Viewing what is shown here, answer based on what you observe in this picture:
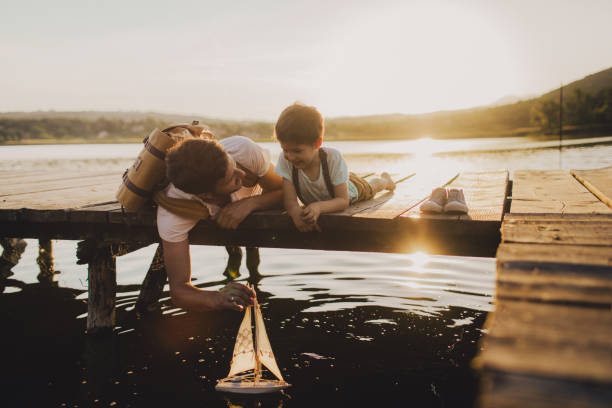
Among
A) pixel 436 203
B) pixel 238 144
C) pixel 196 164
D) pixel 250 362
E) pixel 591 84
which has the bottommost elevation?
pixel 250 362

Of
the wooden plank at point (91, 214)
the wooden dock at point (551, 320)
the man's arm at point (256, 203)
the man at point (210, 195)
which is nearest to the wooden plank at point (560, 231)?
the wooden dock at point (551, 320)

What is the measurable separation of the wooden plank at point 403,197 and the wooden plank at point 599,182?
1.47 m

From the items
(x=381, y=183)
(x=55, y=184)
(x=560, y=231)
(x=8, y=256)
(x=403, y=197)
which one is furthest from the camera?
(x=8, y=256)

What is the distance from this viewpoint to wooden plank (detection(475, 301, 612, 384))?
1221 millimetres

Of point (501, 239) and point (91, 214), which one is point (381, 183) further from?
point (91, 214)

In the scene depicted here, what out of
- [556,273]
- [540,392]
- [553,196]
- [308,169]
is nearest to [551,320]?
[540,392]

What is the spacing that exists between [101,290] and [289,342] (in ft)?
6.80

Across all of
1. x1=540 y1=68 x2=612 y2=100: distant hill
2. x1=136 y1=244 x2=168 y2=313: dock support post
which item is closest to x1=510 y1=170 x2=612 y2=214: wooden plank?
x1=136 y1=244 x2=168 y2=313: dock support post

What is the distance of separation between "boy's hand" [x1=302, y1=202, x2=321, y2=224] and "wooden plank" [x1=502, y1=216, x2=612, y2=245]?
1.36 meters

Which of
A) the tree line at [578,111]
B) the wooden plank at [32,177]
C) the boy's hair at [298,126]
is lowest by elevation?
the wooden plank at [32,177]

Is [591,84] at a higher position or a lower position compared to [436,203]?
higher

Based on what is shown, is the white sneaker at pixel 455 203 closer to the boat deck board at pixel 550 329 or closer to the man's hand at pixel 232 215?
the boat deck board at pixel 550 329

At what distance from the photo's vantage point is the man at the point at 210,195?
3318 millimetres

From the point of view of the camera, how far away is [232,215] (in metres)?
4.07
